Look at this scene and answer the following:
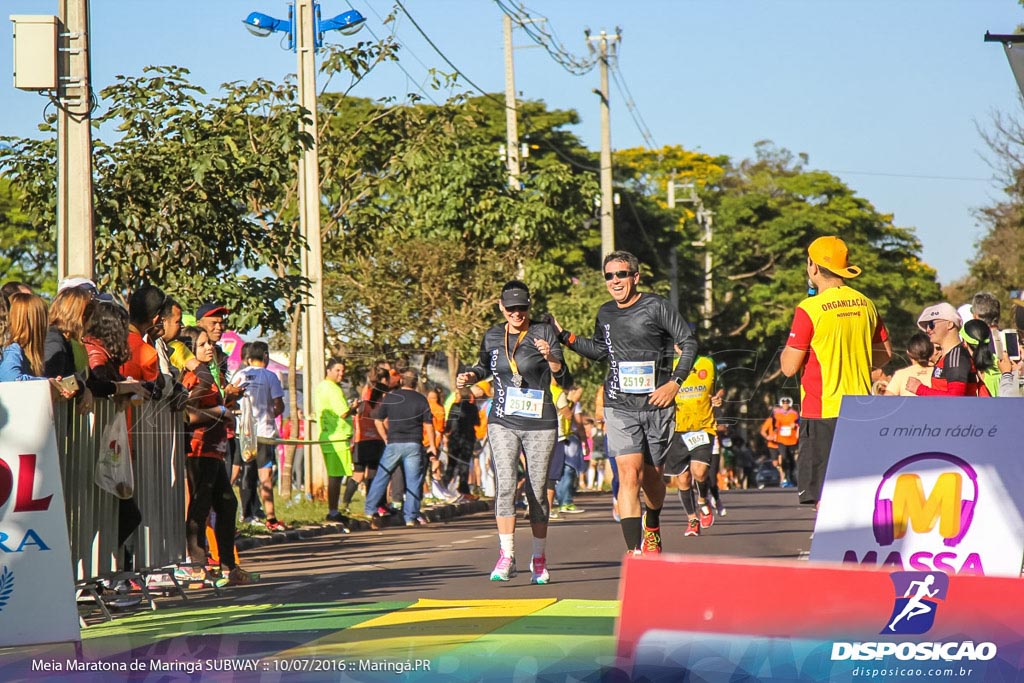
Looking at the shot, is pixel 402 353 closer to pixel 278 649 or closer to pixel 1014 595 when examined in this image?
pixel 278 649

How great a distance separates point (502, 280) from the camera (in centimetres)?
3170

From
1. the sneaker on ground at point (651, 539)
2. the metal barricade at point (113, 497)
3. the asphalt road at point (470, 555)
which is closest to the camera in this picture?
the metal barricade at point (113, 497)

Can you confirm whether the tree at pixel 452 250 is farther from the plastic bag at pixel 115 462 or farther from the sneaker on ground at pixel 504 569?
the plastic bag at pixel 115 462

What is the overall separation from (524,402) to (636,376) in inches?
32.0

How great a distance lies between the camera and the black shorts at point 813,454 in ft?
30.0

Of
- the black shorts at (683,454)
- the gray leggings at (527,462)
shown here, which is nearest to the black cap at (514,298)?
the gray leggings at (527,462)

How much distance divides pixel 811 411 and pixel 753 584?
14.6ft

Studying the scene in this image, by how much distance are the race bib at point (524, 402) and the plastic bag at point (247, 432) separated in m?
5.92

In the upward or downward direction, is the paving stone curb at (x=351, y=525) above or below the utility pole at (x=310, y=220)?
below

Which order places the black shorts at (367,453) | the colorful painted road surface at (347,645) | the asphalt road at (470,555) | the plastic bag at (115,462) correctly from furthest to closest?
the black shorts at (367,453) → the asphalt road at (470,555) → the plastic bag at (115,462) → the colorful painted road surface at (347,645)

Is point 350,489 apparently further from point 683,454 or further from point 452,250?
point 452,250

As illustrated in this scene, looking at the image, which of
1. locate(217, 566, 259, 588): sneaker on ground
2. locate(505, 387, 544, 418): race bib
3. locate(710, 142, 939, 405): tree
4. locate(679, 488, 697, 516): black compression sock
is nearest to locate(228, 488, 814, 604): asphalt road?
locate(217, 566, 259, 588): sneaker on ground

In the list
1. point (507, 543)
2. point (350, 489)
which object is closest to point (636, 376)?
point (507, 543)

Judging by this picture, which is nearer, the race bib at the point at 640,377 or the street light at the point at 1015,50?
the race bib at the point at 640,377
